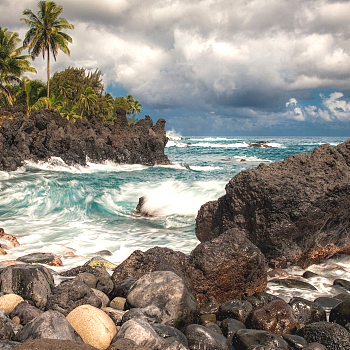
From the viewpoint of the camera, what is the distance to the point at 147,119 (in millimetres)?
37594

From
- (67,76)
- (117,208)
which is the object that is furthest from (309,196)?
(67,76)

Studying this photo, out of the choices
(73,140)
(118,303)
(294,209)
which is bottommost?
(118,303)

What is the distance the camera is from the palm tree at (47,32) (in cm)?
3619

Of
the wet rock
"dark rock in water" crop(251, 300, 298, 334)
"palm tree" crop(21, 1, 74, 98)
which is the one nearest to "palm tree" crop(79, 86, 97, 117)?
"palm tree" crop(21, 1, 74, 98)

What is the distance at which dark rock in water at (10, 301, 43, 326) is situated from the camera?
3.59 metres

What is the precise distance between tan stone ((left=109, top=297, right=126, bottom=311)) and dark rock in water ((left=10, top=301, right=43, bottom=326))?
3.36 feet

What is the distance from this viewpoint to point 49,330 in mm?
3039

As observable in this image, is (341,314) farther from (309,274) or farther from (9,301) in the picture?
(9,301)

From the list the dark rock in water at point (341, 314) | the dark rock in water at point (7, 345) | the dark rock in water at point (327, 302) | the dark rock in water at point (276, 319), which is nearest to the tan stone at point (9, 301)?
the dark rock in water at point (7, 345)

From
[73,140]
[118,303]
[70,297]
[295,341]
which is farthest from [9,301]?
[73,140]

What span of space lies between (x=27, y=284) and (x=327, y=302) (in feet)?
12.9

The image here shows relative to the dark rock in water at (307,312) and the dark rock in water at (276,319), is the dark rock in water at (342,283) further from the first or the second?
the dark rock in water at (276,319)

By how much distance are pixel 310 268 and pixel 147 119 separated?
32.4 metres

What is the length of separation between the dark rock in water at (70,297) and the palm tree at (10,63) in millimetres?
34547
